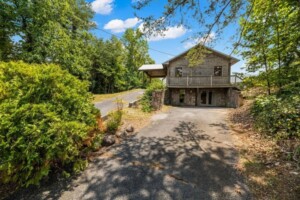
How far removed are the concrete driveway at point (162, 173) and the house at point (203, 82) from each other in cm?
1033

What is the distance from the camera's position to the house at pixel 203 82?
16.5 m

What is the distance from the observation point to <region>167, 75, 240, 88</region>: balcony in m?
16.3

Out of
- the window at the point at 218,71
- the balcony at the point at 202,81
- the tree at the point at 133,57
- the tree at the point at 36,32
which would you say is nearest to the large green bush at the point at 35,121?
the tree at the point at 36,32

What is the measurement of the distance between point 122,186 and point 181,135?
4016mm

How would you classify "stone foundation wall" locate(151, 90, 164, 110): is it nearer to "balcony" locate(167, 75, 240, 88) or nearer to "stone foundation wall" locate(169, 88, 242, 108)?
"balcony" locate(167, 75, 240, 88)

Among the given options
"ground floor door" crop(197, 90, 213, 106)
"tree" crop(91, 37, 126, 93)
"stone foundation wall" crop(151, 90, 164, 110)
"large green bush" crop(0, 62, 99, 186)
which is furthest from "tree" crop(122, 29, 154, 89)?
"large green bush" crop(0, 62, 99, 186)

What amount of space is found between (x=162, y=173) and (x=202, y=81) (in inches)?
540

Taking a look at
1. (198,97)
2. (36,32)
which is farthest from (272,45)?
(36,32)

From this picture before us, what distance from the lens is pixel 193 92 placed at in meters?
17.9

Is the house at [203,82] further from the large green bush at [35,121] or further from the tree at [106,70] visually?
the tree at [106,70]

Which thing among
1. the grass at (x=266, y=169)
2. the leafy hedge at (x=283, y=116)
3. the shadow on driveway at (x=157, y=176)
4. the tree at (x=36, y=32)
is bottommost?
the shadow on driveway at (x=157, y=176)

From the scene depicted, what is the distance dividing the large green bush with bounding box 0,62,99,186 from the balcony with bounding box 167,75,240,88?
1363 cm

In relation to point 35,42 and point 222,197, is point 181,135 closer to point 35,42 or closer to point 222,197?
point 222,197

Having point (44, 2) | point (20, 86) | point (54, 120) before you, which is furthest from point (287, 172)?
point (44, 2)
